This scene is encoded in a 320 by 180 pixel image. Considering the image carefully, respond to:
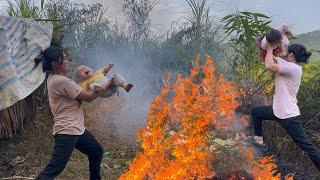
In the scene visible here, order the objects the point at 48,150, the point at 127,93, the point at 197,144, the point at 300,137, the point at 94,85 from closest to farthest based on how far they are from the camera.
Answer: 1. the point at 94,85
2. the point at 197,144
3. the point at 300,137
4. the point at 48,150
5. the point at 127,93

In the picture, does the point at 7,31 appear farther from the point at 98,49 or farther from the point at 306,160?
the point at 306,160

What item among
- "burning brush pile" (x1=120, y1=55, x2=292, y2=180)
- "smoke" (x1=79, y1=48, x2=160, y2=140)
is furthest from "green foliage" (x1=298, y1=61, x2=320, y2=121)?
"smoke" (x1=79, y1=48, x2=160, y2=140)

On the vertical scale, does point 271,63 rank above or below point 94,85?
above

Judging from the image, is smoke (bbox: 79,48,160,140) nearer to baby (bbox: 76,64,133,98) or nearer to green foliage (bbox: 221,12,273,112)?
green foliage (bbox: 221,12,273,112)

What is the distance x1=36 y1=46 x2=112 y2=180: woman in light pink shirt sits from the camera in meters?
4.25

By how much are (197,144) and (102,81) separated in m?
1.43

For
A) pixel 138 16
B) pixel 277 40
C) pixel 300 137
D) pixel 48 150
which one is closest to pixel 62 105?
pixel 48 150

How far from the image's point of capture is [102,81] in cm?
439

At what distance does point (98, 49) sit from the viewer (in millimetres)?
9359

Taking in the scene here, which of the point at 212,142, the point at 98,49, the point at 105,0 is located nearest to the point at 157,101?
the point at 212,142

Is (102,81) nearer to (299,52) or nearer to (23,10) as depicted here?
(299,52)

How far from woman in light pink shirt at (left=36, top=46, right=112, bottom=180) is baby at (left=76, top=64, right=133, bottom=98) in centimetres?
9

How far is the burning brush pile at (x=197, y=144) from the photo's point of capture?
4836mm

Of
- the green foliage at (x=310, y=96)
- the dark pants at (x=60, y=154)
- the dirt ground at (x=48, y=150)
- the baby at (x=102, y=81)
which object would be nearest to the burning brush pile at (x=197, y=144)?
the dark pants at (x=60, y=154)
